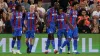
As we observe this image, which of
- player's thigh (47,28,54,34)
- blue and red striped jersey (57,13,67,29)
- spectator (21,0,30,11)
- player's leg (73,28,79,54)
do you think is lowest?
player's leg (73,28,79,54)

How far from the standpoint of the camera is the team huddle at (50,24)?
17719 millimetres

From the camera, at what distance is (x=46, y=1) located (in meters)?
22.2

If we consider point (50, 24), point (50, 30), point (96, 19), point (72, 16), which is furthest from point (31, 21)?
point (96, 19)

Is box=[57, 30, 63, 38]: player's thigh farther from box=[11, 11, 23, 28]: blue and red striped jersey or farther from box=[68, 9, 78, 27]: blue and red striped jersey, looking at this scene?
box=[11, 11, 23, 28]: blue and red striped jersey

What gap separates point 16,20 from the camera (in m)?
17.8

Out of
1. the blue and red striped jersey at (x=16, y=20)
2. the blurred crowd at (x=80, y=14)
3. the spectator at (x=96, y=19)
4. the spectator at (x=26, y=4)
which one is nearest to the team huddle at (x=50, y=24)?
the blue and red striped jersey at (x=16, y=20)

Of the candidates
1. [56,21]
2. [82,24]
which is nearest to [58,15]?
[56,21]

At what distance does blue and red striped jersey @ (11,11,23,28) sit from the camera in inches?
698

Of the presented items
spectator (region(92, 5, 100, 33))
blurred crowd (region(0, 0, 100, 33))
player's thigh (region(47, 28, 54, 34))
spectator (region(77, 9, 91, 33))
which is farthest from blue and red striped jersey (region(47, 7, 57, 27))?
spectator (region(92, 5, 100, 33))

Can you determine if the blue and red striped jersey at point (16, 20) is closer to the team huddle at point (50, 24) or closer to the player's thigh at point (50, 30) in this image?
the team huddle at point (50, 24)

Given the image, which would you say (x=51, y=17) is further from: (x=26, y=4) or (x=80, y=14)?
(x=26, y=4)

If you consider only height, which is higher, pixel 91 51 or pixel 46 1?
pixel 46 1

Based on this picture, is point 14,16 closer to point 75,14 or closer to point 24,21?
point 24,21

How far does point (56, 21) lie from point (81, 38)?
1.36 meters
